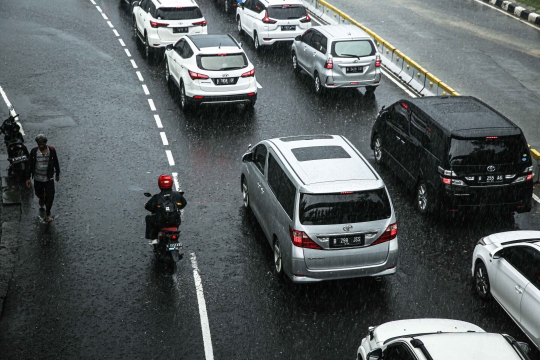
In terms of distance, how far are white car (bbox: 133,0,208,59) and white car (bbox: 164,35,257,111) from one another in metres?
4.46

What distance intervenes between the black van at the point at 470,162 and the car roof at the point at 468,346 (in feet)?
18.1

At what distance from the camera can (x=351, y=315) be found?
34.8 ft

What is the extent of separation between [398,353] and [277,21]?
18422mm

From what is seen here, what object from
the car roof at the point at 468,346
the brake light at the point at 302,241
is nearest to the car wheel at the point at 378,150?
the brake light at the point at 302,241

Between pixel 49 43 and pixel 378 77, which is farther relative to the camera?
pixel 49 43

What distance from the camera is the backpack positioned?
37.5 ft


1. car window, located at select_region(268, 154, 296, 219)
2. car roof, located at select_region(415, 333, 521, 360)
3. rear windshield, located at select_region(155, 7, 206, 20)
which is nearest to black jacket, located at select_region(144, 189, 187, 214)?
car window, located at select_region(268, 154, 296, 219)

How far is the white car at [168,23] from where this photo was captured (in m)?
23.6

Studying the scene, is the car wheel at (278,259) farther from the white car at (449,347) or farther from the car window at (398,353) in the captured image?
the car window at (398,353)

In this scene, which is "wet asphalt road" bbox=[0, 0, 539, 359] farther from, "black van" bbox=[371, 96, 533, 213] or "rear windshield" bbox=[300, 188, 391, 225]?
"rear windshield" bbox=[300, 188, 391, 225]

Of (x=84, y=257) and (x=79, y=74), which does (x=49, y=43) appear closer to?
(x=79, y=74)

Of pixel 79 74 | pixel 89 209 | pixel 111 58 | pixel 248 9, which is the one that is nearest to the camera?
pixel 89 209

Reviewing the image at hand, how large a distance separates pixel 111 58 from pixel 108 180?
9698mm

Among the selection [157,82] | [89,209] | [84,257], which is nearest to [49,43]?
[157,82]
